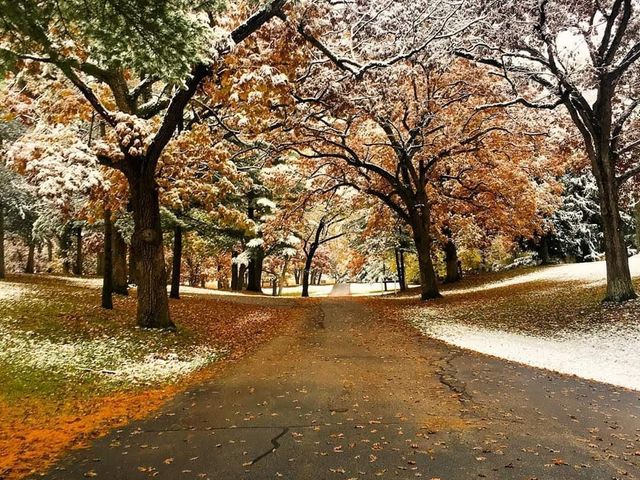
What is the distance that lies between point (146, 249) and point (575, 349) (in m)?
11.3

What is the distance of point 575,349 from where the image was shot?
10977mm

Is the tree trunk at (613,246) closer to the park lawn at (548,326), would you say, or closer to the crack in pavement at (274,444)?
the park lawn at (548,326)

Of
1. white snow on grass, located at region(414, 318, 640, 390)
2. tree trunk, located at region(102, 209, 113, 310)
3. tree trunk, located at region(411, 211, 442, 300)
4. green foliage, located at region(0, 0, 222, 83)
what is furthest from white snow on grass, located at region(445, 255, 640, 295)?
green foliage, located at region(0, 0, 222, 83)

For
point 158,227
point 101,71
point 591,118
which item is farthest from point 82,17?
point 591,118

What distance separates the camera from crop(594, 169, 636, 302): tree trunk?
14453 millimetres

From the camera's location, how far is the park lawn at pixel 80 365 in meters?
6.11

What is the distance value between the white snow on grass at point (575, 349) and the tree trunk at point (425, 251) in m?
9.38

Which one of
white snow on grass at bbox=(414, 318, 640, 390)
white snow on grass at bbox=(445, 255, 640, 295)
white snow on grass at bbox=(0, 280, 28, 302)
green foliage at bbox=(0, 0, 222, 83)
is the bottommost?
white snow on grass at bbox=(414, 318, 640, 390)

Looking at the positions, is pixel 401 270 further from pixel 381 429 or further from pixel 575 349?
pixel 381 429

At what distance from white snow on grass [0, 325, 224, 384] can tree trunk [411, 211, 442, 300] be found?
14.9m

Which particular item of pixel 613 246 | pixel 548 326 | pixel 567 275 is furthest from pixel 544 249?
pixel 548 326

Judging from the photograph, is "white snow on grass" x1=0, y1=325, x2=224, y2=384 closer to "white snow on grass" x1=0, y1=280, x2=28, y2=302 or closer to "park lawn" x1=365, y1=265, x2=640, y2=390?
"white snow on grass" x1=0, y1=280, x2=28, y2=302

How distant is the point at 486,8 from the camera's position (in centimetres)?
1264

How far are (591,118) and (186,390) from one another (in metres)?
14.9
